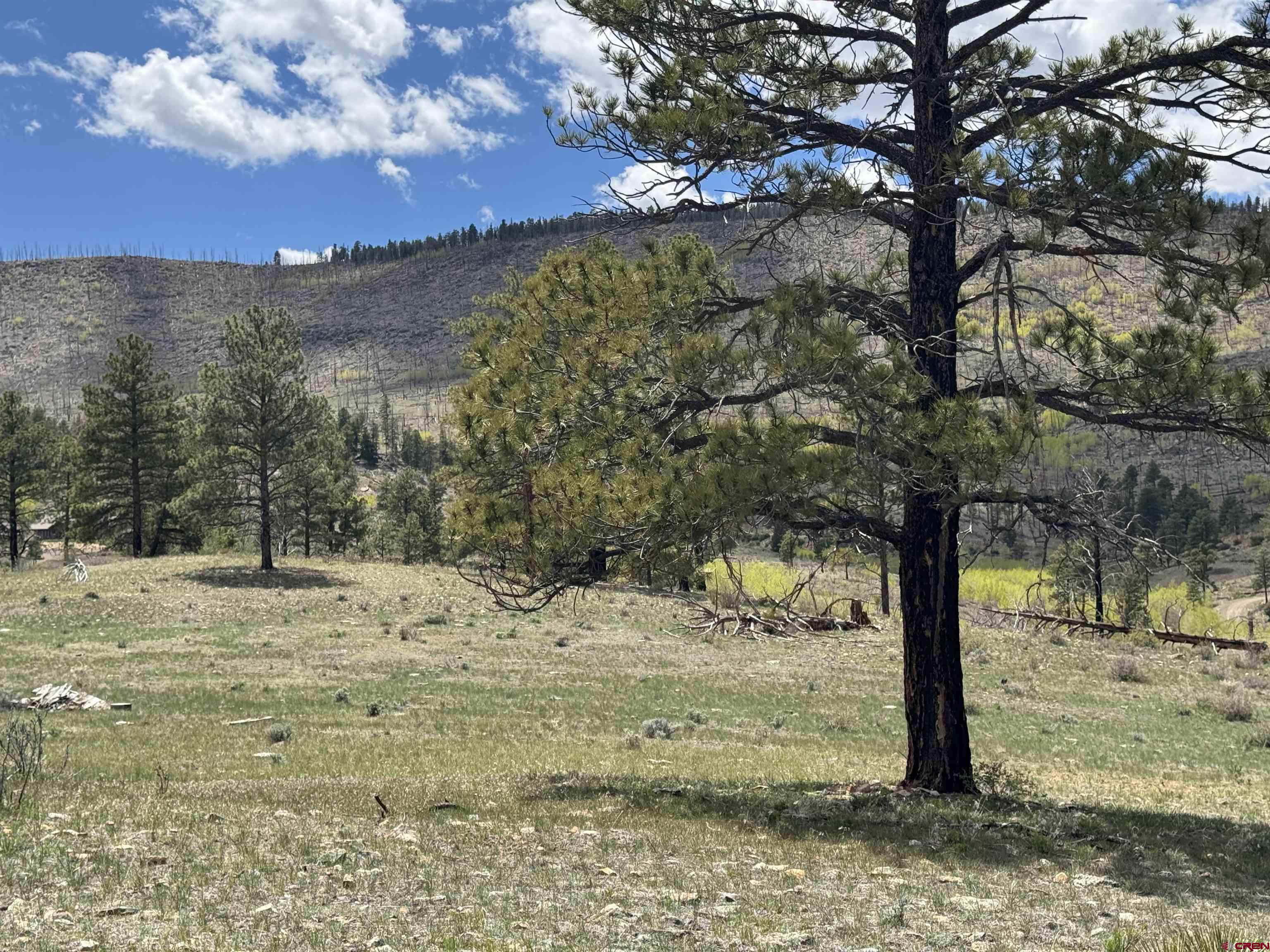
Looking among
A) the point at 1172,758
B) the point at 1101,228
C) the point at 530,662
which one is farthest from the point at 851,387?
the point at 530,662

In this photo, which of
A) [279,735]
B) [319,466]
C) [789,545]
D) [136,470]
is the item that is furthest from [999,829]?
[136,470]

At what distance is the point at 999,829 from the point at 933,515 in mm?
2996

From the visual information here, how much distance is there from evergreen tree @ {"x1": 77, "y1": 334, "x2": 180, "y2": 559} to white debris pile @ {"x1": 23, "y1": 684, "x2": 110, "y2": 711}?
28125 millimetres

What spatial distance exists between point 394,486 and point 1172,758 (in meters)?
59.6

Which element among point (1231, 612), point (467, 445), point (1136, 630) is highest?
point (467, 445)

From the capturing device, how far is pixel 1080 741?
1836 cm

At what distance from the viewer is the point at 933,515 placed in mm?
9609

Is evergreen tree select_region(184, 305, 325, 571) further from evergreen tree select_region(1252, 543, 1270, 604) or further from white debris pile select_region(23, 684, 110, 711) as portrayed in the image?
evergreen tree select_region(1252, 543, 1270, 604)

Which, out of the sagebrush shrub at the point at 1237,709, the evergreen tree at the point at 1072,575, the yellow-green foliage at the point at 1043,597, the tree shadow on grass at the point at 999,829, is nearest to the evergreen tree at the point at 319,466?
the evergreen tree at the point at 1072,575

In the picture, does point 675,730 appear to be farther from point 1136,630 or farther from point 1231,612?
point 1231,612

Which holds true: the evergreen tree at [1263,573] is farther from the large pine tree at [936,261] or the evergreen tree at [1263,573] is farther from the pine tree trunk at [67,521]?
the pine tree trunk at [67,521]

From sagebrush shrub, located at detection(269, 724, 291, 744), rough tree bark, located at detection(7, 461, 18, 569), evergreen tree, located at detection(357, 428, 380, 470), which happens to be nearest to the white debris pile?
sagebrush shrub, located at detection(269, 724, 291, 744)

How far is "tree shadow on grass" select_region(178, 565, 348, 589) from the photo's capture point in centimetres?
3684

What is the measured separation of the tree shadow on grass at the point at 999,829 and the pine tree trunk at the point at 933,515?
582mm
